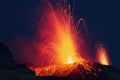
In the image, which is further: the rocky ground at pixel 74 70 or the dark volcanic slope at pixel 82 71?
the rocky ground at pixel 74 70

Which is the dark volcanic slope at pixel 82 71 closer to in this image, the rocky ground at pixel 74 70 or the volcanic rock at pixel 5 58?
the rocky ground at pixel 74 70

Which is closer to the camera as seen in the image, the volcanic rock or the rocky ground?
the rocky ground

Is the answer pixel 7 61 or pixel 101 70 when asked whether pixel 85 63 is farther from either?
pixel 7 61

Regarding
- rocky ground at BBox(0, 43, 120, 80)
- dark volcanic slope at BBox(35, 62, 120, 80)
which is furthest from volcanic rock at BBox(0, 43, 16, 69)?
dark volcanic slope at BBox(35, 62, 120, 80)

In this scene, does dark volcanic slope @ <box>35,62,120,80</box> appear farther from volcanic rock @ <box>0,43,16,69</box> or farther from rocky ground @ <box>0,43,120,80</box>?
volcanic rock @ <box>0,43,16,69</box>

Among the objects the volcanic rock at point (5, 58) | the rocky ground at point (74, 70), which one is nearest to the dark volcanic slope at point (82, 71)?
the rocky ground at point (74, 70)

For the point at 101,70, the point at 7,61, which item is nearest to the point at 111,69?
the point at 101,70

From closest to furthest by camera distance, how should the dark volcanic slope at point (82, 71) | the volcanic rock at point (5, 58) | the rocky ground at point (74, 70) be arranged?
the dark volcanic slope at point (82, 71) → the rocky ground at point (74, 70) → the volcanic rock at point (5, 58)

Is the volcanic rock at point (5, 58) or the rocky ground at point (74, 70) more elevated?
the volcanic rock at point (5, 58)

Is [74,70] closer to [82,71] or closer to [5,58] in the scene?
[82,71]

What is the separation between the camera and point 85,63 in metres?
154

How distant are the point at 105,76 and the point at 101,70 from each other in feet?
22.5

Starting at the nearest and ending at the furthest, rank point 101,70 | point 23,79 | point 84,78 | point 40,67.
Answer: point 23,79 → point 84,78 → point 101,70 → point 40,67

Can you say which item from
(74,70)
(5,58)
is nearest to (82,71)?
(74,70)
